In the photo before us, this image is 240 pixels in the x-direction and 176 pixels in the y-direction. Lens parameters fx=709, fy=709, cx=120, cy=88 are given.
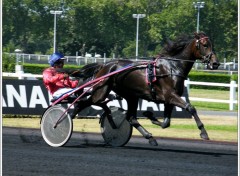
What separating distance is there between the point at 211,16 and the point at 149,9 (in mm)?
8766

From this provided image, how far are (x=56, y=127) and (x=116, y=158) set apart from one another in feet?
6.03

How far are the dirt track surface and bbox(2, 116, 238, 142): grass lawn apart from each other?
5.36ft

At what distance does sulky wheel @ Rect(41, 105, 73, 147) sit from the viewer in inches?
457

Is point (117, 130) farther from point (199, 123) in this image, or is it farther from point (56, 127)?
point (199, 123)

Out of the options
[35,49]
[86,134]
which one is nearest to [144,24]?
[35,49]

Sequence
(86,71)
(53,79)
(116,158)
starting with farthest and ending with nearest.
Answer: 1. (86,71)
2. (53,79)
3. (116,158)

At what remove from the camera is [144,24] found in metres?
76.5

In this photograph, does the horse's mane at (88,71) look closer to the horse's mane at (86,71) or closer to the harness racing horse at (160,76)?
the horse's mane at (86,71)

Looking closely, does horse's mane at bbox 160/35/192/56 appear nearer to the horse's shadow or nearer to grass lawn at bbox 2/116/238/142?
the horse's shadow

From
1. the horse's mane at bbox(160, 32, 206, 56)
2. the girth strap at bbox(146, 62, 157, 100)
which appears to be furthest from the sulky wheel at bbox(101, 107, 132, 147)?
the horse's mane at bbox(160, 32, 206, 56)

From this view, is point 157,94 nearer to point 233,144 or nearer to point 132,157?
point 132,157

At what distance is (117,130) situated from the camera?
12.0m

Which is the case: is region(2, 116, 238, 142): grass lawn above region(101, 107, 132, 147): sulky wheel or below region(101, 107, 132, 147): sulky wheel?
below

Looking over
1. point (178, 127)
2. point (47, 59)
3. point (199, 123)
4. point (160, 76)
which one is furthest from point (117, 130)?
point (47, 59)
